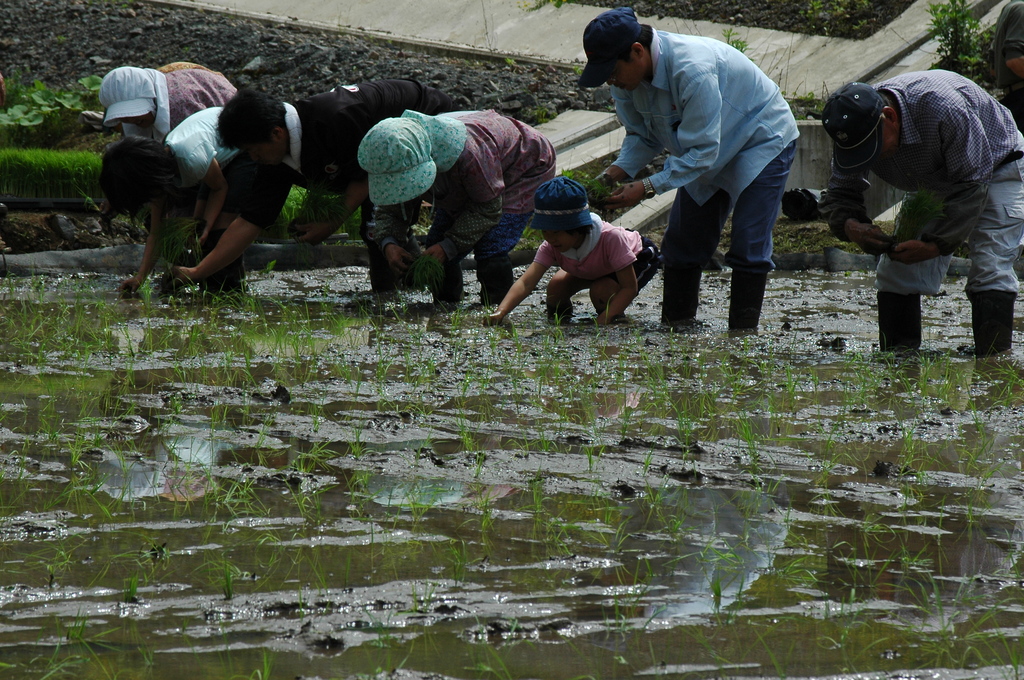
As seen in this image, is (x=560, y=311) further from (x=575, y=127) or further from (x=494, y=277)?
(x=575, y=127)

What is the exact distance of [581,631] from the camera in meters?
1.77

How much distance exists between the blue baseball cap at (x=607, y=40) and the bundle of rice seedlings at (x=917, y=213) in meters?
1.37

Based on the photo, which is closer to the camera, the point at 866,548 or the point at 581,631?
the point at 581,631

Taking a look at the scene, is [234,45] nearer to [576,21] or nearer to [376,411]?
[576,21]

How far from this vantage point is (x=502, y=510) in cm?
237

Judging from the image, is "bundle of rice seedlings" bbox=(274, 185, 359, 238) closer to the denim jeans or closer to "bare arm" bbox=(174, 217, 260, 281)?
"bare arm" bbox=(174, 217, 260, 281)

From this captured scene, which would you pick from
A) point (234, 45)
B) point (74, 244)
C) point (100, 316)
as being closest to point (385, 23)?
point (234, 45)

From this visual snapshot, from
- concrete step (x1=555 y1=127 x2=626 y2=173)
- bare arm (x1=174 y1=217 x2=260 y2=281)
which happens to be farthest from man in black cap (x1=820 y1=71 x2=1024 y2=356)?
concrete step (x1=555 y1=127 x2=626 y2=173)

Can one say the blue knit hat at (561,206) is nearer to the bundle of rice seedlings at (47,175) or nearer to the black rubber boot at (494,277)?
the black rubber boot at (494,277)

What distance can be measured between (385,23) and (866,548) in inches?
538

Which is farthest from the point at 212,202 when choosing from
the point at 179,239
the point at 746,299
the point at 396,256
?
the point at 746,299

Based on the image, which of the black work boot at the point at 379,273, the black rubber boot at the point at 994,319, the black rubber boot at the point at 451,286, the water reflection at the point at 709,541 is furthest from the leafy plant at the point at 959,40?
the water reflection at the point at 709,541

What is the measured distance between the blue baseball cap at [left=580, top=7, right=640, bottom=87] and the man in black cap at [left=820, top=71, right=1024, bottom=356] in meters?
0.94

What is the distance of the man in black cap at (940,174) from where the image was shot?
3.99m
